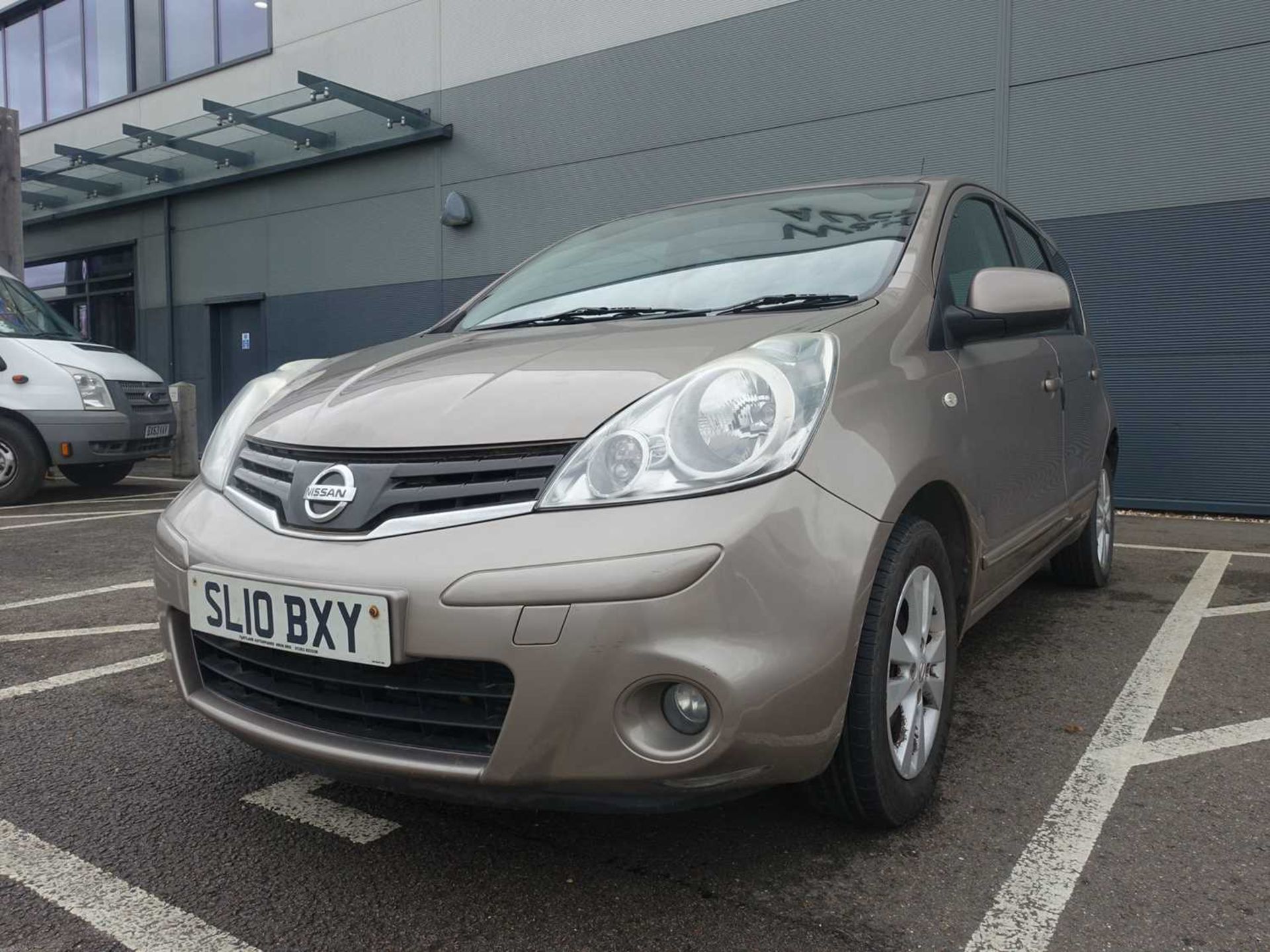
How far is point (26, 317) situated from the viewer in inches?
316

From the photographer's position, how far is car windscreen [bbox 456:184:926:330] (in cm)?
242

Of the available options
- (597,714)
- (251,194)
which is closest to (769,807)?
(597,714)

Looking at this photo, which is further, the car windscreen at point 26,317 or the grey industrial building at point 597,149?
the car windscreen at point 26,317

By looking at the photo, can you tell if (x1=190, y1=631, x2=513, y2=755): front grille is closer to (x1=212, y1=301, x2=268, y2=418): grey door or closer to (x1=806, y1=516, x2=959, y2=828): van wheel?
(x1=806, y1=516, x2=959, y2=828): van wheel

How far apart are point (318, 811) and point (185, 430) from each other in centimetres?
893

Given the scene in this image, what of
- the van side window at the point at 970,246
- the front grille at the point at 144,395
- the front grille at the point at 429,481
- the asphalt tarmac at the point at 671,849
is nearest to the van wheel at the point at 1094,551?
the asphalt tarmac at the point at 671,849

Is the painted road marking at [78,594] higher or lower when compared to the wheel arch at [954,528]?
lower

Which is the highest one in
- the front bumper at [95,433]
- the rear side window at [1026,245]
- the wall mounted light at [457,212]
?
the wall mounted light at [457,212]

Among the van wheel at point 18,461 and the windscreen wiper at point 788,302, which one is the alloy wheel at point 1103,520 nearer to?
the windscreen wiper at point 788,302

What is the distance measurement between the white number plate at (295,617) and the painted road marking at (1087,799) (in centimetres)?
107

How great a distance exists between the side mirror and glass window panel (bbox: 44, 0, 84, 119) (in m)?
16.5

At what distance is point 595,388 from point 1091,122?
6290 mm

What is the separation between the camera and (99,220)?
14719 mm

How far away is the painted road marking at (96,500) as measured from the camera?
24.5ft
